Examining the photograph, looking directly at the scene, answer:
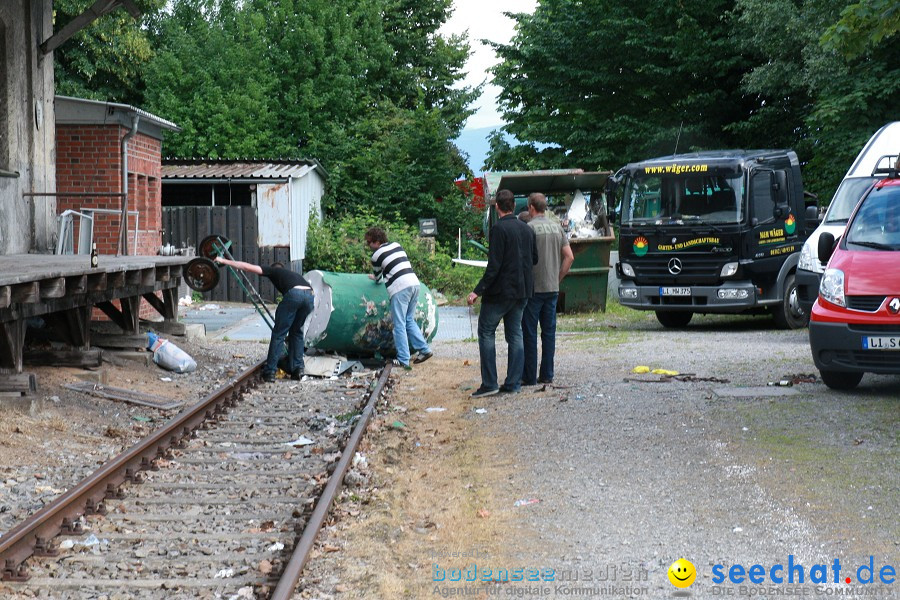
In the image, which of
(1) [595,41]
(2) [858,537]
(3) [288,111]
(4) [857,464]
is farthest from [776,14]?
(2) [858,537]

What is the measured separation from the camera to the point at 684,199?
18922 mm

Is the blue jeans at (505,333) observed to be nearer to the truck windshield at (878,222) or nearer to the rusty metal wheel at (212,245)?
the truck windshield at (878,222)

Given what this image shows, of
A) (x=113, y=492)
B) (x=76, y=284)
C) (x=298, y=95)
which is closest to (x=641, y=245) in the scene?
(x=76, y=284)

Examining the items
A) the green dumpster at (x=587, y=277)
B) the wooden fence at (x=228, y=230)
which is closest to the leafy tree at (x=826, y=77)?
the green dumpster at (x=587, y=277)

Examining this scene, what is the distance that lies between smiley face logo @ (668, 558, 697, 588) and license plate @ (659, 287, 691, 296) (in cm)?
1330

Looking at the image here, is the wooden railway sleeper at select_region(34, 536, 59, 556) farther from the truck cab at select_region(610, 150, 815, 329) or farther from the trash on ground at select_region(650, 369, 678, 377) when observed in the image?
the truck cab at select_region(610, 150, 815, 329)

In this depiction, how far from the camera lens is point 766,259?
60.6 ft

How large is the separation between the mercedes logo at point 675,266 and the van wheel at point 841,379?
7853 millimetres

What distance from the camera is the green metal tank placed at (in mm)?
14688

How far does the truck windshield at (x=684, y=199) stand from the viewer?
18.5 meters

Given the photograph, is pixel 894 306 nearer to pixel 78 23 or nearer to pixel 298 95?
pixel 78 23

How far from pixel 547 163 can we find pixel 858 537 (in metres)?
32.4

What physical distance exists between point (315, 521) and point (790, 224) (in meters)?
Answer: 14.0

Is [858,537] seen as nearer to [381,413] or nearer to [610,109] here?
[381,413]
